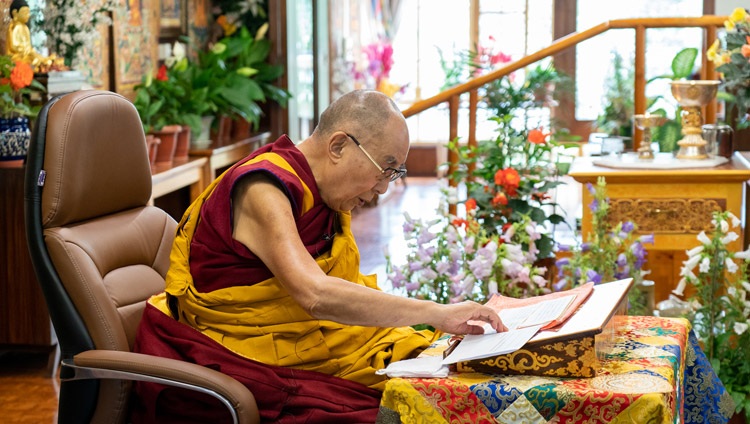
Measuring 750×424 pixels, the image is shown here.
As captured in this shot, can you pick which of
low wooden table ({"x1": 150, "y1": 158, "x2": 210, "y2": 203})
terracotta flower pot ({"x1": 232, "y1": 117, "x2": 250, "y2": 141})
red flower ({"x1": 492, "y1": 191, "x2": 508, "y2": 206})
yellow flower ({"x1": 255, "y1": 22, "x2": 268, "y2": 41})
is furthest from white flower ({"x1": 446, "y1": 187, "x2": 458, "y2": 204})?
yellow flower ({"x1": 255, "y1": 22, "x2": 268, "y2": 41})

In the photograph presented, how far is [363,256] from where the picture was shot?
238 inches

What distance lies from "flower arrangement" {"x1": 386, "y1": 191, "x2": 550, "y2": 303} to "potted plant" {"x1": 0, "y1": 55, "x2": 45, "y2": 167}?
1.40 m

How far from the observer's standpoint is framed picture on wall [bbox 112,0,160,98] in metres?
5.03

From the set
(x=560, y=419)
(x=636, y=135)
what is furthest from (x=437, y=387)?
(x=636, y=135)

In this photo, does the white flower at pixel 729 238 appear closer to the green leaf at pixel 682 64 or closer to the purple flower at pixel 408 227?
the purple flower at pixel 408 227

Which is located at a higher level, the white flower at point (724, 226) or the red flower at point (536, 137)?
the red flower at point (536, 137)

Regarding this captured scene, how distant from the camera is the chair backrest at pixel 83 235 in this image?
1.99 metres

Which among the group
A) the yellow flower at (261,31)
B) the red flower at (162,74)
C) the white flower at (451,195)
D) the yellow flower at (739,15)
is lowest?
the white flower at (451,195)

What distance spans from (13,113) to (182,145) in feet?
4.34

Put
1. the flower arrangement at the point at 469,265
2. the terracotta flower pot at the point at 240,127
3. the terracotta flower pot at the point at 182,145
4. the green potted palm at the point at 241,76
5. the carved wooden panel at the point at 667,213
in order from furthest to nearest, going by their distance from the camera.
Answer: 1. the terracotta flower pot at the point at 240,127
2. the green potted palm at the point at 241,76
3. the terracotta flower pot at the point at 182,145
4. the carved wooden panel at the point at 667,213
5. the flower arrangement at the point at 469,265

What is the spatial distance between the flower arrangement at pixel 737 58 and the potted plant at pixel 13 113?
2.53 metres

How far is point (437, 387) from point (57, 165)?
88 centimetres

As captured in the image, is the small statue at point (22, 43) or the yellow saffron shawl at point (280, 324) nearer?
the yellow saffron shawl at point (280, 324)

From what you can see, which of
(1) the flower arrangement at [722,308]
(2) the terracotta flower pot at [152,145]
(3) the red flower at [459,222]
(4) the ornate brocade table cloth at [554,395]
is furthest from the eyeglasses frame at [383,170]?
(2) the terracotta flower pot at [152,145]
